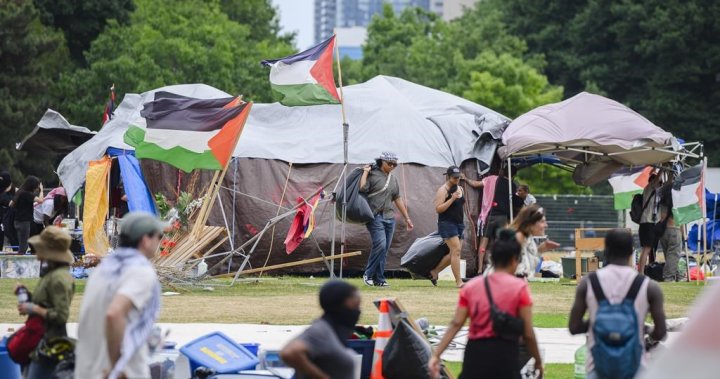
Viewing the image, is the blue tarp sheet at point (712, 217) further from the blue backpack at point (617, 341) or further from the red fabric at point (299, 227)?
the blue backpack at point (617, 341)

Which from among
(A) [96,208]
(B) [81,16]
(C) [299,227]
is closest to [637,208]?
(C) [299,227]

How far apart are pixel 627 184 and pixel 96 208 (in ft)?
38.8

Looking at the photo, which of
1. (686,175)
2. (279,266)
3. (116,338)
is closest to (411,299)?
(279,266)

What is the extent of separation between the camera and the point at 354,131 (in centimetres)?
2364

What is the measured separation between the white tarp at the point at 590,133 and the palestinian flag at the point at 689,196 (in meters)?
0.49

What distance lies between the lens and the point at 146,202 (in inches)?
816

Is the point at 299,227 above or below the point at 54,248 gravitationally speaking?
below

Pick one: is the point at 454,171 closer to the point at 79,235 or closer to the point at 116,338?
the point at 79,235

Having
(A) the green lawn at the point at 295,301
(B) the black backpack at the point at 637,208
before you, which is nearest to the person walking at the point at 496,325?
(A) the green lawn at the point at 295,301

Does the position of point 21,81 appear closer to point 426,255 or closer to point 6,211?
point 6,211

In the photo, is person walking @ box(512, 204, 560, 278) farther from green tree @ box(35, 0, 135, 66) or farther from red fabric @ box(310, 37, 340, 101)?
green tree @ box(35, 0, 135, 66)

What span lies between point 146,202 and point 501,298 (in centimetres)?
1372

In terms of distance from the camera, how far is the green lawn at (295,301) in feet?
47.1

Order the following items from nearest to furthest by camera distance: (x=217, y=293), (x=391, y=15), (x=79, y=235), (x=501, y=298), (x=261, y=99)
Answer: (x=501, y=298) → (x=217, y=293) → (x=79, y=235) → (x=261, y=99) → (x=391, y=15)
